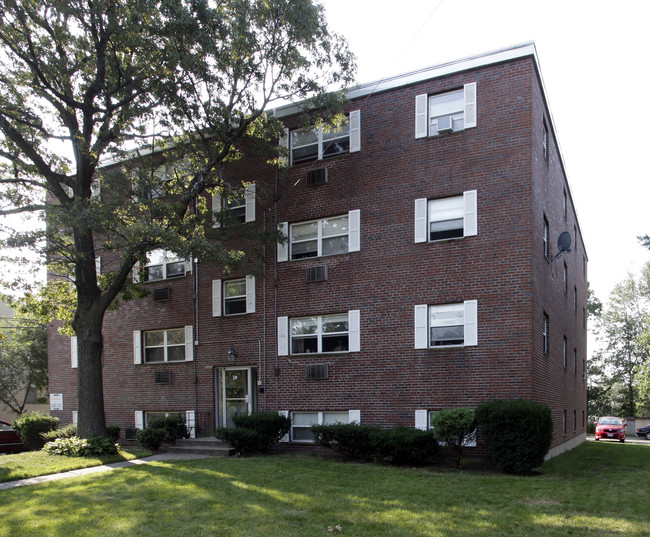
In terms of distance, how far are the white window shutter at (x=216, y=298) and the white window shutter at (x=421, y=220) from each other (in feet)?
20.7

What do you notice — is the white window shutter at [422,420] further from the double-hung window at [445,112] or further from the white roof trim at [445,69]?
the white roof trim at [445,69]

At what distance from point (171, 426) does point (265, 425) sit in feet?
11.1

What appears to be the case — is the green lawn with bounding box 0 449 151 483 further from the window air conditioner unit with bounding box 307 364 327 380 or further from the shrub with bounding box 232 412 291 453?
the window air conditioner unit with bounding box 307 364 327 380

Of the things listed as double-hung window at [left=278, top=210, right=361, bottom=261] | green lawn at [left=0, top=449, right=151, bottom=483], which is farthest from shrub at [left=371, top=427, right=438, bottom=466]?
green lawn at [left=0, top=449, right=151, bottom=483]

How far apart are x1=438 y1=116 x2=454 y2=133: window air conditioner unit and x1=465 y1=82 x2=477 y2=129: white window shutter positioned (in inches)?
14.2

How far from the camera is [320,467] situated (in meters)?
11.6

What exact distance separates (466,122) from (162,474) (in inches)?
402

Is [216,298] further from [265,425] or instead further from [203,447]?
[265,425]

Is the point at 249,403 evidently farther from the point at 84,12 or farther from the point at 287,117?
the point at 84,12

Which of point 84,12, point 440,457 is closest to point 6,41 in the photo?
point 84,12

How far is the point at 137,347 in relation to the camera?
18.2m

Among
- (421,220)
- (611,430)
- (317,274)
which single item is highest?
(421,220)

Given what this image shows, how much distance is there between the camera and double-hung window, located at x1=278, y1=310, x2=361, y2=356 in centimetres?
1430

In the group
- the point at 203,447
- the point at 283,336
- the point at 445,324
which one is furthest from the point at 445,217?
the point at 203,447
